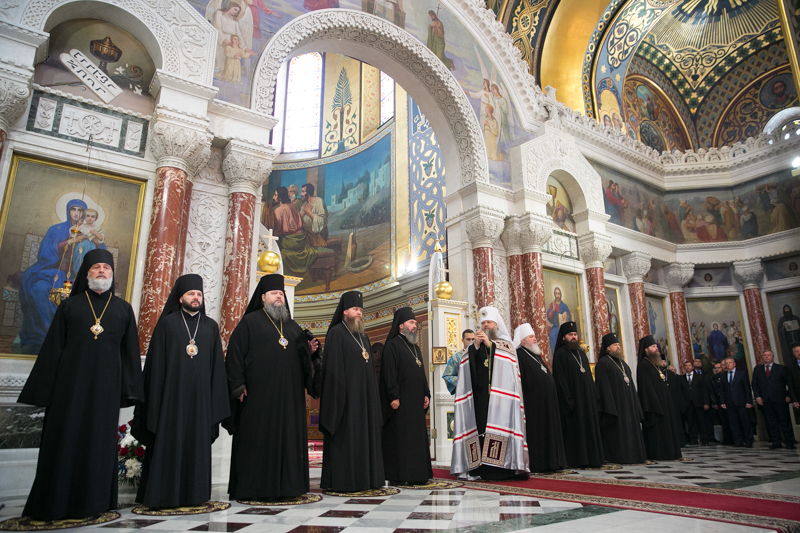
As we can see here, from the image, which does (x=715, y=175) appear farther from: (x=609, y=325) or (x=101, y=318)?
(x=101, y=318)

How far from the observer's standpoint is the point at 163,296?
5883 mm

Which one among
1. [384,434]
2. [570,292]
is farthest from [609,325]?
[384,434]

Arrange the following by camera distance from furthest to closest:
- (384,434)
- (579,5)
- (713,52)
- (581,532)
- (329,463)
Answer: (713,52), (579,5), (384,434), (329,463), (581,532)

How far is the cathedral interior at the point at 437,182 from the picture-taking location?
5383 millimetres

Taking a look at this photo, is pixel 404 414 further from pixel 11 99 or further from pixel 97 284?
pixel 11 99

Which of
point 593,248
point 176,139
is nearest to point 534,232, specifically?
point 593,248

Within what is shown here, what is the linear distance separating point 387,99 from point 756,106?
10.4m

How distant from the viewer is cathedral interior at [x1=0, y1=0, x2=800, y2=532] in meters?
5.38

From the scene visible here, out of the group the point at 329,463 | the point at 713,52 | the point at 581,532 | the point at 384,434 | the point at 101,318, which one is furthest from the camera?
the point at 713,52

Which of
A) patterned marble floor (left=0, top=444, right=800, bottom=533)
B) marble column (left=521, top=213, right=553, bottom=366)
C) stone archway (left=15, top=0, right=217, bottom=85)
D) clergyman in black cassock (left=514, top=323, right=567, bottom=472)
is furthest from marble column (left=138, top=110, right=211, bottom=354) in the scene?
marble column (left=521, top=213, right=553, bottom=366)

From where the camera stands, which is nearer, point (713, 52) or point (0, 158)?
point (0, 158)

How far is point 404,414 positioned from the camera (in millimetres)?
5102

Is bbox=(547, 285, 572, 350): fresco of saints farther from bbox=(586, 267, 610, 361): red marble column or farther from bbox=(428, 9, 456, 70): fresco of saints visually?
bbox=(428, 9, 456, 70): fresco of saints

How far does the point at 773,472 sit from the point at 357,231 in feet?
37.8
